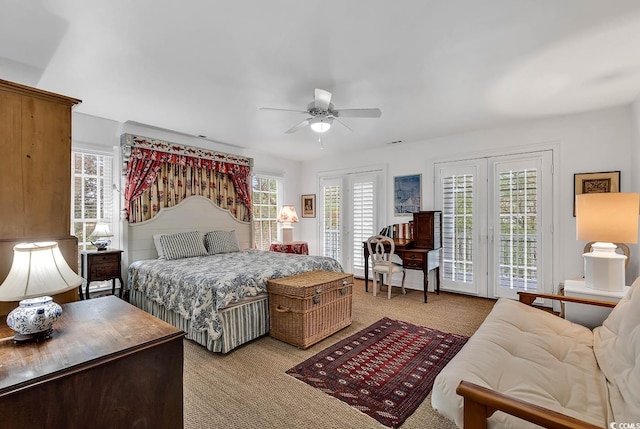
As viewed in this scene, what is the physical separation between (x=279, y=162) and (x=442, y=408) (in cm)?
559

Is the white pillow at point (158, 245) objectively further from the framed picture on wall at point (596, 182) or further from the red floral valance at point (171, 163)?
the framed picture on wall at point (596, 182)

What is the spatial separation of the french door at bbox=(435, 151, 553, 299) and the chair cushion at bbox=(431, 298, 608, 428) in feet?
7.88

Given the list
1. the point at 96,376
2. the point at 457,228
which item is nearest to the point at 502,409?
the point at 96,376

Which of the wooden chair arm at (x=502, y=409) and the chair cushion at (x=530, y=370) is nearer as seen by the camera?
the wooden chair arm at (x=502, y=409)

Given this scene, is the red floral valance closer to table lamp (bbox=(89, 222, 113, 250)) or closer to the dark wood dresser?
table lamp (bbox=(89, 222, 113, 250))

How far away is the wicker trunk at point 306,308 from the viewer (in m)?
2.82

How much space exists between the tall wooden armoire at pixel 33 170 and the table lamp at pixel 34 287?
0.50 meters

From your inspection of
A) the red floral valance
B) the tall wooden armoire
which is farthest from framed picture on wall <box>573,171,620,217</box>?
the tall wooden armoire

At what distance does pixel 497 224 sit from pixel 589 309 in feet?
7.41

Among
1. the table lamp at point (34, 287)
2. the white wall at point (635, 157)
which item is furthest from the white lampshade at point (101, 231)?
the white wall at point (635, 157)

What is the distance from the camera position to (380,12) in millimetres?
1916

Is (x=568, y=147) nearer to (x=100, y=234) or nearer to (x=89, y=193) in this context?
(x=100, y=234)

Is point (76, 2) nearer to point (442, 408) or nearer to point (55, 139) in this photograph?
point (55, 139)

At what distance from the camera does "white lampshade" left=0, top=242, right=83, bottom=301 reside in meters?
1.25
